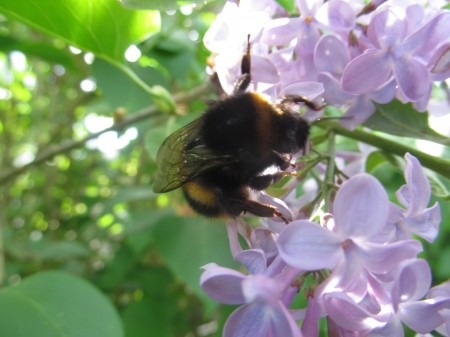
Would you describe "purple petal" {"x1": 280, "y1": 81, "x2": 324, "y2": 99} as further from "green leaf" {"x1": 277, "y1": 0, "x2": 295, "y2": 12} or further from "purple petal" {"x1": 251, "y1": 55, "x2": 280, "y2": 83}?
"green leaf" {"x1": 277, "y1": 0, "x2": 295, "y2": 12}

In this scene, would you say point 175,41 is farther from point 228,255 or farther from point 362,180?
point 362,180

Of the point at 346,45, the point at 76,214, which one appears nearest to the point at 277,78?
the point at 346,45

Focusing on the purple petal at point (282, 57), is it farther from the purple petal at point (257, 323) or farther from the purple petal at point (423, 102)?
the purple petal at point (257, 323)

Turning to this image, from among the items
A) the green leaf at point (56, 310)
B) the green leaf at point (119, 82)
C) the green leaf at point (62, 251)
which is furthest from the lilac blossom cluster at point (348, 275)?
the green leaf at point (62, 251)

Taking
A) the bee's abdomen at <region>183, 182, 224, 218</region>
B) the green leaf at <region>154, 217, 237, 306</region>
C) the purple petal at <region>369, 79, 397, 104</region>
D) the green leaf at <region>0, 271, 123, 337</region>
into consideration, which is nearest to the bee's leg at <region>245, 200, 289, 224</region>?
the bee's abdomen at <region>183, 182, 224, 218</region>

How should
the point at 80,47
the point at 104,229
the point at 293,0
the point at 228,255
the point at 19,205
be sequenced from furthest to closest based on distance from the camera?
1. the point at 19,205
2. the point at 104,229
3. the point at 228,255
4. the point at 80,47
5. the point at 293,0

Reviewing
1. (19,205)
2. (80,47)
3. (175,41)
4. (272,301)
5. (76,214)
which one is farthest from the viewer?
(19,205)

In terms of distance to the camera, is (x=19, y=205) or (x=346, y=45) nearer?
(x=346, y=45)

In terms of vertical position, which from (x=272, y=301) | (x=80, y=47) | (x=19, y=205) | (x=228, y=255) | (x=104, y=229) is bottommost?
(x=19, y=205)
